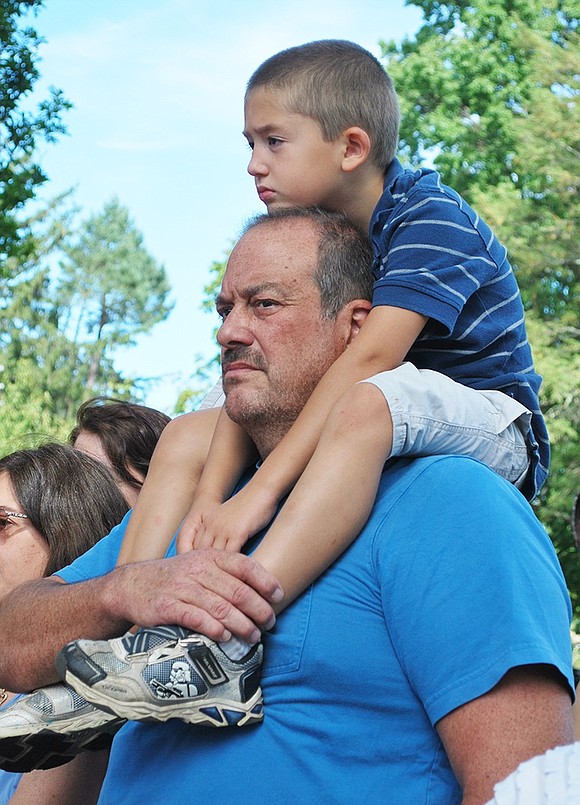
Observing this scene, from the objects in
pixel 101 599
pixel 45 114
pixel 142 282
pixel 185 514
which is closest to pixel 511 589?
pixel 101 599

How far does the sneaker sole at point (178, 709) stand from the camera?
2006 mm

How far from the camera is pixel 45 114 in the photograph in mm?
10820

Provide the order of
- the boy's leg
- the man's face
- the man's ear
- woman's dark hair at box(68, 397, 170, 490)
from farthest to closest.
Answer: woman's dark hair at box(68, 397, 170, 490) → the man's ear → the man's face → the boy's leg

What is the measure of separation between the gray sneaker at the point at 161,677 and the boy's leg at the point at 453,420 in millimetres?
571

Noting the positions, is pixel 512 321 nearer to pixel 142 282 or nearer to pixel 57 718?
pixel 57 718

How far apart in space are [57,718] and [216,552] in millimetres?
443

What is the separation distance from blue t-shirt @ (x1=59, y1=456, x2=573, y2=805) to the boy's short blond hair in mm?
1259

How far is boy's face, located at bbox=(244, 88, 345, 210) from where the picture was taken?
121 inches

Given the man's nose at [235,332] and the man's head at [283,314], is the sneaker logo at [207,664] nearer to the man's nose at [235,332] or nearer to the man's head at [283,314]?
the man's head at [283,314]

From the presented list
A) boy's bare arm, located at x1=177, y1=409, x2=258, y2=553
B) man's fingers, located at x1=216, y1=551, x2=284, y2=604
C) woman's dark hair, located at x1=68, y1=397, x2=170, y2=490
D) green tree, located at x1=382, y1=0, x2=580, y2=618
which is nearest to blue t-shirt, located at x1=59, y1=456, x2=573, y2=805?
man's fingers, located at x1=216, y1=551, x2=284, y2=604

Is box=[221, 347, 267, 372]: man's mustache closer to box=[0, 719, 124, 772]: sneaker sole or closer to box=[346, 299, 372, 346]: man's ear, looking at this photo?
box=[346, 299, 372, 346]: man's ear

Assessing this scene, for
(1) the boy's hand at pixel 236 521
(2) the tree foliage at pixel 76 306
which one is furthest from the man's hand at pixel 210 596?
(2) the tree foliage at pixel 76 306

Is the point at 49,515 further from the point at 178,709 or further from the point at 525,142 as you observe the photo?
the point at 525,142

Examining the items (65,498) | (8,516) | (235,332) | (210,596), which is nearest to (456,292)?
(235,332)
